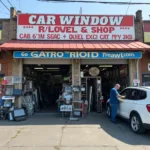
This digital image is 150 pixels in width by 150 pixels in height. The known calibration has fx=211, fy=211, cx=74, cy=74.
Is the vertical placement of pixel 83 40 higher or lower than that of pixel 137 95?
higher

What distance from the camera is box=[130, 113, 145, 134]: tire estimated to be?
738cm

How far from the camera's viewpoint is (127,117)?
27.8 ft

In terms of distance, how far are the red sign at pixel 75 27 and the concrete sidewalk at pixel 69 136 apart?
5.20 meters

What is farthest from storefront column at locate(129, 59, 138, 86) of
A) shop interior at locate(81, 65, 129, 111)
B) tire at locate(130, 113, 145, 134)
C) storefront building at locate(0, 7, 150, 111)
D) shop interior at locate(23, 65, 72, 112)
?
shop interior at locate(23, 65, 72, 112)

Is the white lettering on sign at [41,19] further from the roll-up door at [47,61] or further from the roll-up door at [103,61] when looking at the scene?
the roll-up door at [103,61]

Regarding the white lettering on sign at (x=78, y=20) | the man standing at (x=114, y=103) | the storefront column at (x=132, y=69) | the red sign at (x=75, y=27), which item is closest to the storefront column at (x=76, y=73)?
the red sign at (x=75, y=27)

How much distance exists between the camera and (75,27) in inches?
486

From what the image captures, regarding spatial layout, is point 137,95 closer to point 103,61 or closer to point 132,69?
point 132,69

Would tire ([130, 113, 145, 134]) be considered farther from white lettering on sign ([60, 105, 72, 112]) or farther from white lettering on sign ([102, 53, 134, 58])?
white lettering on sign ([102, 53, 134, 58])

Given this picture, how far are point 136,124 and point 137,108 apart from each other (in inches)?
23.3

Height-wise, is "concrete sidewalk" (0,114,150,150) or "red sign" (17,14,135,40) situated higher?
"red sign" (17,14,135,40)

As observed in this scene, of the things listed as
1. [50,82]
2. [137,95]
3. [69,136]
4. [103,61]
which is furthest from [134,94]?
[50,82]

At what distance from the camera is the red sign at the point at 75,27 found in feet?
40.1

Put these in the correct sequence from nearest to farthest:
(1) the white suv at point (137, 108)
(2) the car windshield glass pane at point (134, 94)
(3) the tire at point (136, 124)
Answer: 1. (1) the white suv at point (137, 108)
2. (3) the tire at point (136, 124)
3. (2) the car windshield glass pane at point (134, 94)
